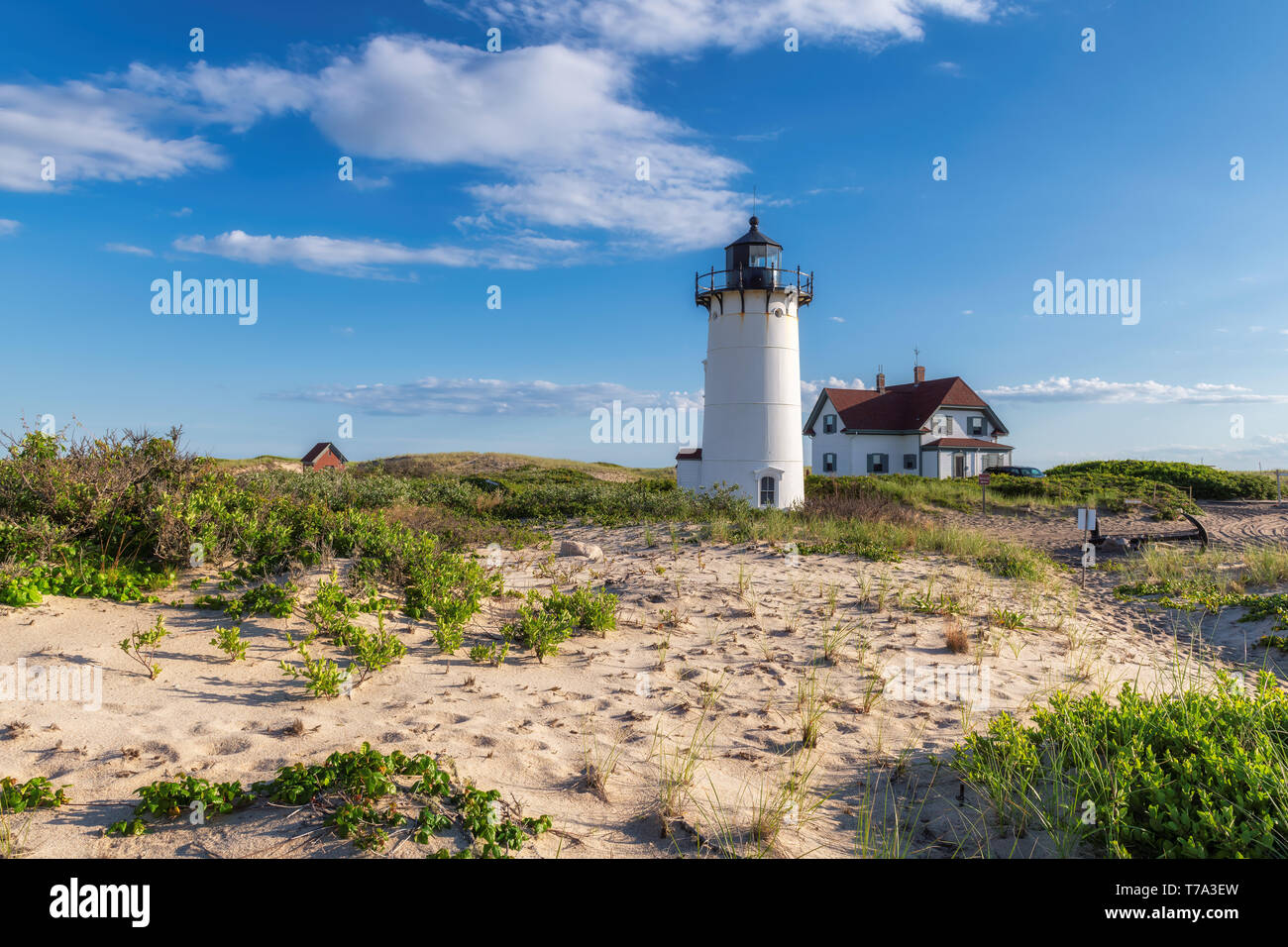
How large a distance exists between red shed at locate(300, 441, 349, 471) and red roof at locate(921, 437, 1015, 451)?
113 feet

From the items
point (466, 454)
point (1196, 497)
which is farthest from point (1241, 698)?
point (466, 454)

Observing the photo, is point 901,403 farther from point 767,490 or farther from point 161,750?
point 161,750

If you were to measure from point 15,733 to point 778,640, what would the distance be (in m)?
6.65

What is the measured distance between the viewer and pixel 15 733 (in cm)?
454

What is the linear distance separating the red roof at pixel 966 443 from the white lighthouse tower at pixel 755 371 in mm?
21605

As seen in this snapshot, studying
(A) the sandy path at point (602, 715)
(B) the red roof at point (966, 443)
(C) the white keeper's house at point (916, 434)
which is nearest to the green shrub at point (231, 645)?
(A) the sandy path at point (602, 715)

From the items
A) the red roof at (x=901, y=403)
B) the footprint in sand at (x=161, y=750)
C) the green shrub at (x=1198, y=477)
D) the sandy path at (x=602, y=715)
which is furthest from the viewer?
the red roof at (x=901, y=403)

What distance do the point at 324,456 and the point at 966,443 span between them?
37.6 metres

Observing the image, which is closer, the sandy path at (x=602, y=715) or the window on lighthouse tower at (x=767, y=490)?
the sandy path at (x=602, y=715)

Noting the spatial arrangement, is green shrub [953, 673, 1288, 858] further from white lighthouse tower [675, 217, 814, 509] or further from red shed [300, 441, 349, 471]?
red shed [300, 441, 349, 471]

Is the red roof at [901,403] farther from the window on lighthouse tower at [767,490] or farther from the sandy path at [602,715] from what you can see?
the sandy path at [602,715]

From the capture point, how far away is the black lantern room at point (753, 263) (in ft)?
74.9

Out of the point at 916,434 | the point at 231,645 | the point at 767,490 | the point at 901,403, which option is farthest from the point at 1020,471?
the point at 231,645

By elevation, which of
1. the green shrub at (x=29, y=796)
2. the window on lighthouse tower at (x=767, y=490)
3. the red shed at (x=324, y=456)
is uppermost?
the red shed at (x=324, y=456)
